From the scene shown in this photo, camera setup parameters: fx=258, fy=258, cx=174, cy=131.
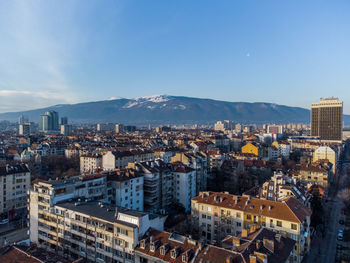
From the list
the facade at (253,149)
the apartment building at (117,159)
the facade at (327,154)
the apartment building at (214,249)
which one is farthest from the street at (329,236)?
the apartment building at (117,159)

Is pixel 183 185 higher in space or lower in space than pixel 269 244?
lower

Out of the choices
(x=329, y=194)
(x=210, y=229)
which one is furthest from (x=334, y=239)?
(x=329, y=194)

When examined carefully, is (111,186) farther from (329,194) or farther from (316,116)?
(316,116)

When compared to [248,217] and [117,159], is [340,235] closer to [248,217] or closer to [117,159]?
[248,217]

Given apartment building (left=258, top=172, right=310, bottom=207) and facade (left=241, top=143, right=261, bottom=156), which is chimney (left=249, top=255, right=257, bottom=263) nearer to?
apartment building (left=258, top=172, right=310, bottom=207)

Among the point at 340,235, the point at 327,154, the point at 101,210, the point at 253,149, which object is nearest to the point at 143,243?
the point at 101,210

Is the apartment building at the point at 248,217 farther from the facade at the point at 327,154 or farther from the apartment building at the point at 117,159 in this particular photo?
the facade at the point at 327,154

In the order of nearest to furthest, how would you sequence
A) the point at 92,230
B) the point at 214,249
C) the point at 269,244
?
the point at 214,249, the point at 269,244, the point at 92,230
